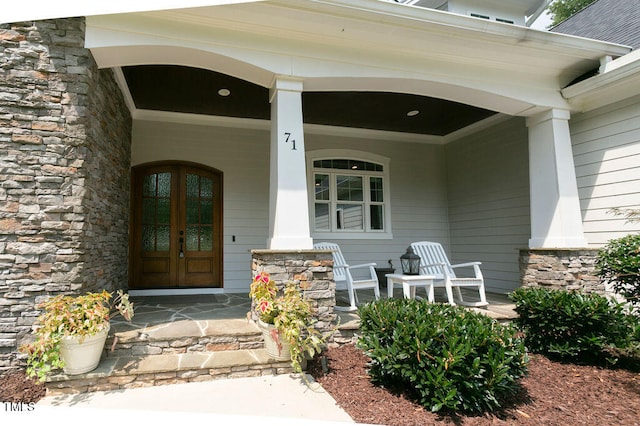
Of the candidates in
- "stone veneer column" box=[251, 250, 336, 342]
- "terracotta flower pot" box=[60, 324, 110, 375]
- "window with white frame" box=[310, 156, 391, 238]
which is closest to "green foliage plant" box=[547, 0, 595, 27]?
"window with white frame" box=[310, 156, 391, 238]

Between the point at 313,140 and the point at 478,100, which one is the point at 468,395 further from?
the point at 313,140

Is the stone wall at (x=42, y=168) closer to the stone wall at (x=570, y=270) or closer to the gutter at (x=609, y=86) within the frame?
the stone wall at (x=570, y=270)

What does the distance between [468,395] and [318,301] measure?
1541mm

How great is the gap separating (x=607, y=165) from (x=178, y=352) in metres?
5.50

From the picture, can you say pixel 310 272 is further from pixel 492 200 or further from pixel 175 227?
pixel 492 200

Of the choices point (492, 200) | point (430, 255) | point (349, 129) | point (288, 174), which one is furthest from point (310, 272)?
point (492, 200)

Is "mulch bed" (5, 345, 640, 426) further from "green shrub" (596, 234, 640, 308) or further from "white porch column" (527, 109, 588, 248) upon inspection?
"white porch column" (527, 109, 588, 248)

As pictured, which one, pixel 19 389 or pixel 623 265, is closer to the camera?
pixel 19 389

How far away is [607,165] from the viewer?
457 cm

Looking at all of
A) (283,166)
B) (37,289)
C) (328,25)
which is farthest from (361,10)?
(37,289)

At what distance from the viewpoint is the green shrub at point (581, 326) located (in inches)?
131

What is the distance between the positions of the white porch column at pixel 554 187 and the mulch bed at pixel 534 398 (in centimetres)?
179

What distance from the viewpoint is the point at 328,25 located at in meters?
3.61

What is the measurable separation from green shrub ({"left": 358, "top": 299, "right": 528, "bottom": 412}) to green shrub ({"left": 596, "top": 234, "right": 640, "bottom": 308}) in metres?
1.65
